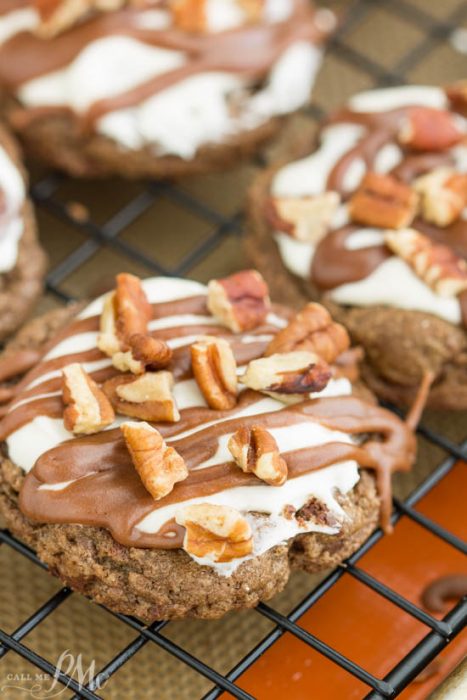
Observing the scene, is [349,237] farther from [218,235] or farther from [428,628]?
[428,628]

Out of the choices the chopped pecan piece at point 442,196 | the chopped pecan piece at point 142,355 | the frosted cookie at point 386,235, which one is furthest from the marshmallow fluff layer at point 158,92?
the chopped pecan piece at point 142,355

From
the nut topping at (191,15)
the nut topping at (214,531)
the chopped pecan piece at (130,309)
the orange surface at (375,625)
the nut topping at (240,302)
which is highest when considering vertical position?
the nut topping at (191,15)

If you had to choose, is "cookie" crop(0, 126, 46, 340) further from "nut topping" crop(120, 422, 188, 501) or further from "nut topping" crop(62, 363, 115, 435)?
"nut topping" crop(120, 422, 188, 501)

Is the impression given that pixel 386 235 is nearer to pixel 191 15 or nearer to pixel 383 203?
pixel 383 203

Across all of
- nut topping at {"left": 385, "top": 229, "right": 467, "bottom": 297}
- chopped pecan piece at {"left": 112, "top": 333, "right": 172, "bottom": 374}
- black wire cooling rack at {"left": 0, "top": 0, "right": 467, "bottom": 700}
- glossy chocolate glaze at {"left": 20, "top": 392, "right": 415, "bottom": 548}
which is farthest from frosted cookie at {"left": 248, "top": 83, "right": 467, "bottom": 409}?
chopped pecan piece at {"left": 112, "top": 333, "right": 172, "bottom": 374}

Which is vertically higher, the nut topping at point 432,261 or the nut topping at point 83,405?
the nut topping at point 432,261

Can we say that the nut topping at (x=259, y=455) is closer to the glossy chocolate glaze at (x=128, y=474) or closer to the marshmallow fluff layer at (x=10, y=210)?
the glossy chocolate glaze at (x=128, y=474)
